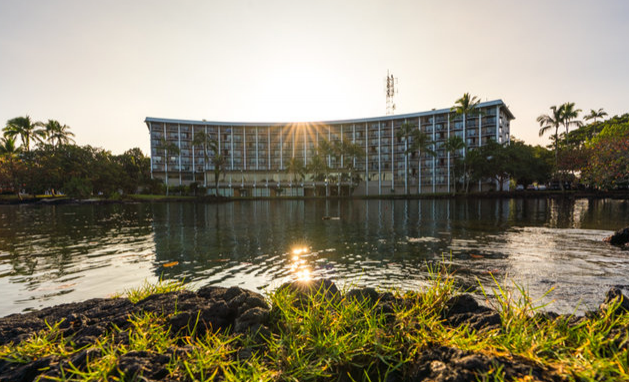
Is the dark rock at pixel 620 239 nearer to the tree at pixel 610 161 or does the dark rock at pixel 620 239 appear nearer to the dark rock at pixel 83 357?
the tree at pixel 610 161

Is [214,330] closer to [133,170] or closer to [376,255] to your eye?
[376,255]

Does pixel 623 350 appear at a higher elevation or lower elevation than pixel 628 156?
lower

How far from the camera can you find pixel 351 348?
3.08 metres

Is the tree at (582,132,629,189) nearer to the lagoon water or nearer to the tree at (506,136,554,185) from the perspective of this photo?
the lagoon water

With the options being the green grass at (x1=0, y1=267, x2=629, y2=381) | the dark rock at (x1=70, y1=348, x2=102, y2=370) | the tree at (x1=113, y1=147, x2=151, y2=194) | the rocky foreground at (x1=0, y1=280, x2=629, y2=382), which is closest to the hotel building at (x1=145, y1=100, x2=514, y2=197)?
the tree at (x1=113, y1=147, x2=151, y2=194)

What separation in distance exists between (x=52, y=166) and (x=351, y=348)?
8377cm

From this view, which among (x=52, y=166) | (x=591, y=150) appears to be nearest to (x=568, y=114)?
(x=591, y=150)

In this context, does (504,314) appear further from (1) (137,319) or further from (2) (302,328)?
(1) (137,319)

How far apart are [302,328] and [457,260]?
9372 millimetres

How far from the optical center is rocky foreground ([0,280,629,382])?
244cm

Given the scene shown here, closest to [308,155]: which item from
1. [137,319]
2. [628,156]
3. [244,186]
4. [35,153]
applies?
[244,186]

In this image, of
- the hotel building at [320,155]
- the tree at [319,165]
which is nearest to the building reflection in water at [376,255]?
the tree at [319,165]

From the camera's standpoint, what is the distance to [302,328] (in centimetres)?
349

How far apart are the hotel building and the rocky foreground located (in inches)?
3433
